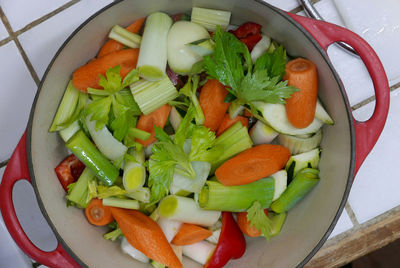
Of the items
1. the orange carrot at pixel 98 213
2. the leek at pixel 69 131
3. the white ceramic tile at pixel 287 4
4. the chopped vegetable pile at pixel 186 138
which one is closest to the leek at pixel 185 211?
the chopped vegetable pile at pixel 186 138


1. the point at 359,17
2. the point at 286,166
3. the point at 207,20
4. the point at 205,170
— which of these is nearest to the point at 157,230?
the point at 205,170

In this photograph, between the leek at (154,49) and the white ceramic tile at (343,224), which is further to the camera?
the white ceramic tile at (343,224)

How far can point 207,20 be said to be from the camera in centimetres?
85

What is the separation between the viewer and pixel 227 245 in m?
0.84

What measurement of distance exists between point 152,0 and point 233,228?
479 millimetres

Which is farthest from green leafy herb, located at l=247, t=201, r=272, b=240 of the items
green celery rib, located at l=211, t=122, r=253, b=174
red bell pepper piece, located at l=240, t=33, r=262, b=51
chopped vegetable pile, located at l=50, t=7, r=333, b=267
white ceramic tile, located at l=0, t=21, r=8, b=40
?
white ceramic tile, located at l=0, t=21, r=8, b=40

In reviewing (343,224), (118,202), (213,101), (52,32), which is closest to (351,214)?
(343,224)

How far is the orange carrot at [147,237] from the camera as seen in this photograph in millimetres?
815

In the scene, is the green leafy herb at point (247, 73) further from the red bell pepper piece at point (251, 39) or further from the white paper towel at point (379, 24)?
the white paper towel at point (379, 24)

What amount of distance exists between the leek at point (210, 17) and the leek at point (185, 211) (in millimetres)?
349

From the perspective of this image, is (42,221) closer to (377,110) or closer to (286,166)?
(286,166)

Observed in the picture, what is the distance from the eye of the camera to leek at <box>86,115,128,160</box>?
2.73ft

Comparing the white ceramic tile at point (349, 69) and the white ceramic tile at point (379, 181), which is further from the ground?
the white ceramic tile at point (349, 69)

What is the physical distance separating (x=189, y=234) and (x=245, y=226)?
113 millimetres
